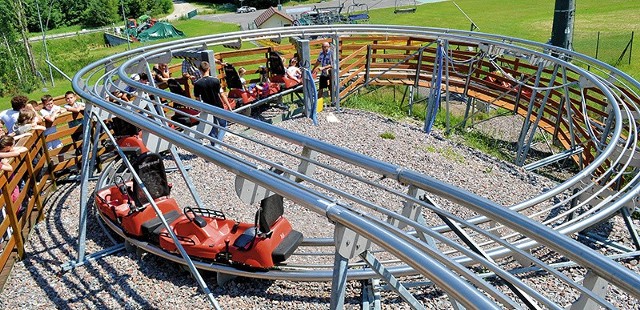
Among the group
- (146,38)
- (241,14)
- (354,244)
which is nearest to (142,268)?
(354,244)

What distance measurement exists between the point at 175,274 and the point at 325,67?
869 cm

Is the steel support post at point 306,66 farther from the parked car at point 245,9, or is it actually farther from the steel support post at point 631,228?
the parked car at point 245,9

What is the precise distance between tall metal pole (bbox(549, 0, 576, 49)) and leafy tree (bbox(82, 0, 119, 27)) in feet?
208

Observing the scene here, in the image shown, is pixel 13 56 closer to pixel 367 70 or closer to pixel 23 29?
pixel 23 29

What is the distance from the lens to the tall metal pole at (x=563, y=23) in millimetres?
14648

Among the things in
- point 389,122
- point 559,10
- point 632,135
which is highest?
point 559,10

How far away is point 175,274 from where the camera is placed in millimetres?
6812

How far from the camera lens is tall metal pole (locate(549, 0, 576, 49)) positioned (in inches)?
577

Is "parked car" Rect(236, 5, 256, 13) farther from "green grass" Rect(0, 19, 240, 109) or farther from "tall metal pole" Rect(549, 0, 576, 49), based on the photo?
"tall metal pole" Rect(549, 0, 576, 49)

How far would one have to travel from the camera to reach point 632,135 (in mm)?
8742

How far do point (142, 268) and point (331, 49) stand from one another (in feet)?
29.3

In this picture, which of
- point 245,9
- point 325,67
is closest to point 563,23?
point 325,67

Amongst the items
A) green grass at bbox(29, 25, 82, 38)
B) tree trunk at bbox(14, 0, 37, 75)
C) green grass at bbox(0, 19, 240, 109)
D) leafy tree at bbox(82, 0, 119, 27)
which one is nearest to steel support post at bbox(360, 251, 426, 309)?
green grass at bbox(0, 19, 240, 109)

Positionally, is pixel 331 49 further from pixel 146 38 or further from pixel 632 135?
pixel 146 38
